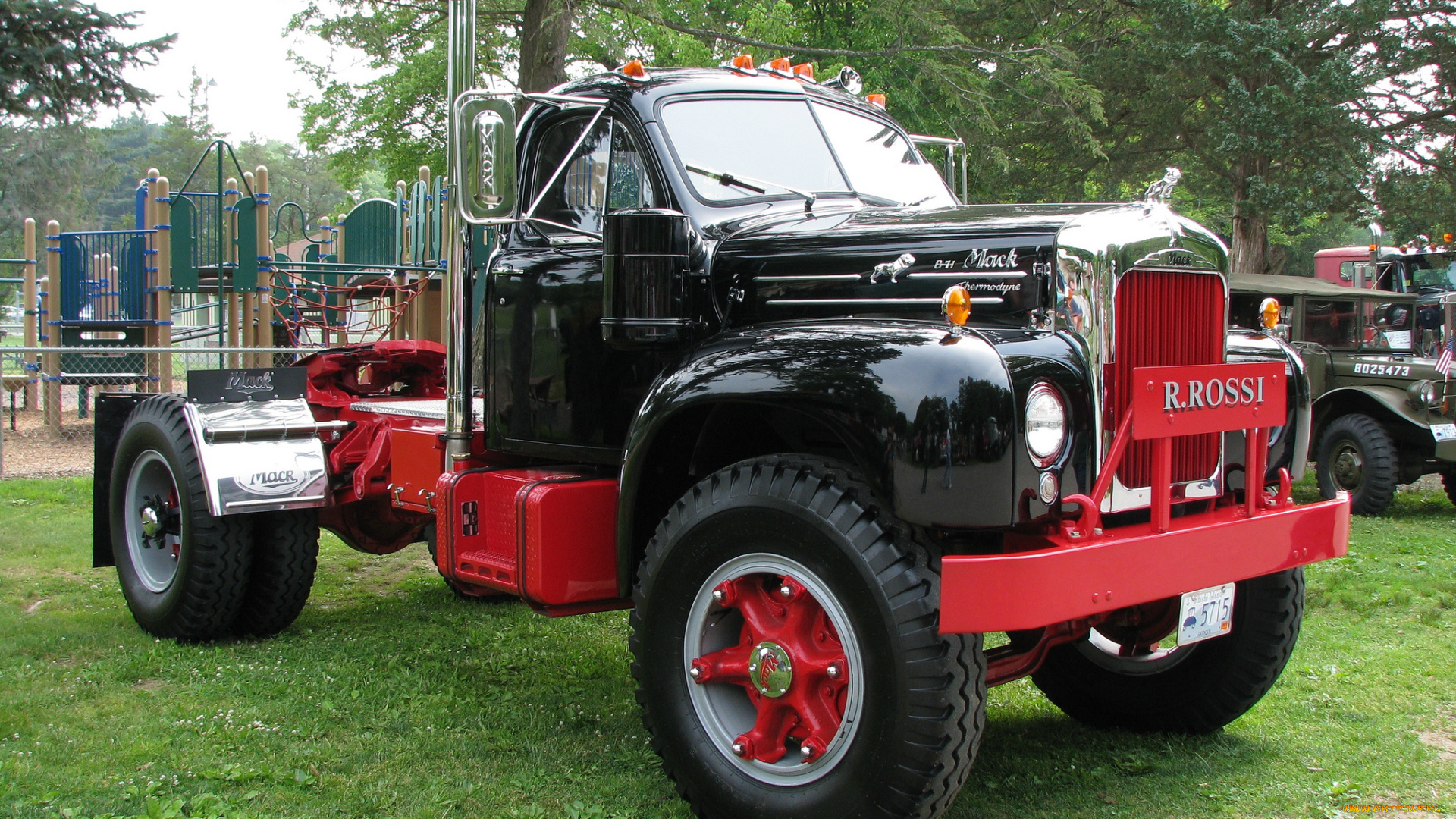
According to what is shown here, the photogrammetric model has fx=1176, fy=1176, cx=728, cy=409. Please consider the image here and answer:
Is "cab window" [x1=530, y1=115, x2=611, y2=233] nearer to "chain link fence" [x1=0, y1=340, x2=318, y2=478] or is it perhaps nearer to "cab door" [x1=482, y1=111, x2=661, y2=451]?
"cab door" [x1=482, y1=111, x2=661, y2=451]

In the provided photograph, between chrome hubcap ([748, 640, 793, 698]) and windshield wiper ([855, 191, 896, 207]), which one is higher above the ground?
windshield wiper ([855, 191, 896, 207])

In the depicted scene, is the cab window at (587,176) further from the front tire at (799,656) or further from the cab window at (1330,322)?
the cab window at (1330,322)

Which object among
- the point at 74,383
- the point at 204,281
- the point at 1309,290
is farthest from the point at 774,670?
the point at 74,383

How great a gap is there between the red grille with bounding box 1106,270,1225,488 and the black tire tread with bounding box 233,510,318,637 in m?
3.75

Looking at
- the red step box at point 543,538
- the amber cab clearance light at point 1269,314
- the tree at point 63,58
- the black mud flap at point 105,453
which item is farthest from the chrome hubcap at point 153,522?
the tree at point 63,58

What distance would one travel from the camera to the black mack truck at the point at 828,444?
2883mm

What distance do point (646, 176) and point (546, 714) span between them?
79.3 inches

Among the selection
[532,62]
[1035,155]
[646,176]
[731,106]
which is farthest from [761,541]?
[1035,155]

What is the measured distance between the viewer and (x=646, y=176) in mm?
4070

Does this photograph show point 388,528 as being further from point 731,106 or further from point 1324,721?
point 1324,721

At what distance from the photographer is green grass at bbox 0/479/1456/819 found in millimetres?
3574

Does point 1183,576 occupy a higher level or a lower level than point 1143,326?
lower

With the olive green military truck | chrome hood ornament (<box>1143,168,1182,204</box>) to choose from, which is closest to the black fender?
chrome hood ornament (<box>1143,168,1182,204</box>)

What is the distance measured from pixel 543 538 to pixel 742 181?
140cm
